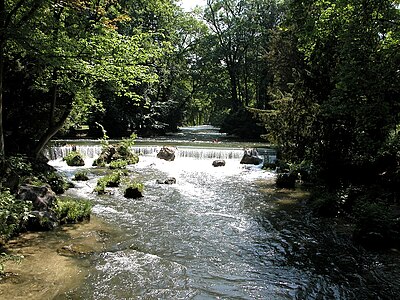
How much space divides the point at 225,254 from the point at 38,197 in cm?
500

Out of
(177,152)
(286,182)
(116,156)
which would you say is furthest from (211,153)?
(286,182)

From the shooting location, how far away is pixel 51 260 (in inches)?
260

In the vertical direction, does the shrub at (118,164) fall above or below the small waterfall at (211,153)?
below

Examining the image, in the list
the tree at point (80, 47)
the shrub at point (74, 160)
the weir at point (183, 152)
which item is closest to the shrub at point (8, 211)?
the tree at point (80, 47)

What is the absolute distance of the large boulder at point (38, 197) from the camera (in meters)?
8.53

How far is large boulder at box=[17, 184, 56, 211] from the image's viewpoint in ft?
28.0

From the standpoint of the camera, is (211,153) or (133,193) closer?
(133,193)

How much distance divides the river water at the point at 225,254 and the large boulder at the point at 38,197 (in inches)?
60.6

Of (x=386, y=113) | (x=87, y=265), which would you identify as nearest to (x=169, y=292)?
(x=87, y=265)

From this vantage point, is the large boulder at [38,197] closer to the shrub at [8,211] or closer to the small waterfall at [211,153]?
→ the shrub at [8,211]

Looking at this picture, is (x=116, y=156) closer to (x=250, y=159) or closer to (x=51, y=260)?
(x=250, y=159)

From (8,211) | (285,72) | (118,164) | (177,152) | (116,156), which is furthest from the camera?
(177,152)

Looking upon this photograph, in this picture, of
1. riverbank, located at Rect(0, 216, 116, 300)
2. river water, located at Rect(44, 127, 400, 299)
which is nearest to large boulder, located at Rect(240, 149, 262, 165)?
river water, located at Rect(44, 127, 400, 299)

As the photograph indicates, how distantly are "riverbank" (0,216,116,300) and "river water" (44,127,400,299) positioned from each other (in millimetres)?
222
